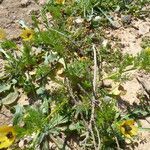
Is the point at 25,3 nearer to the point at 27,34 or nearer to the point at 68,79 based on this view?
the point at 27,34

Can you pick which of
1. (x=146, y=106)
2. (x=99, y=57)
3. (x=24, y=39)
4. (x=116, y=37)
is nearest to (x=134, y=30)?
(x=116, y=37)

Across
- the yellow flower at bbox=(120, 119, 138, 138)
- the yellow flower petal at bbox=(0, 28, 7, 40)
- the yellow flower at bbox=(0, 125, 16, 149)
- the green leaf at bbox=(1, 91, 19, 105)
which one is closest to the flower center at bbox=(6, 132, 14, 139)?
the yellow flower at bbox=(0, 125, 16, 149)

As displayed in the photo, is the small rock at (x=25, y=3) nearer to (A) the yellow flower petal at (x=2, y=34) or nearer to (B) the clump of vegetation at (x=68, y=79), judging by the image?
(B) the clump of vegetation at (x=68, y=79)

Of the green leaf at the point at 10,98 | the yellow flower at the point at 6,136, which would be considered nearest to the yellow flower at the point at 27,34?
the green leaf at the point at 10,98

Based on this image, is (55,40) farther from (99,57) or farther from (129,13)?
(129,13)

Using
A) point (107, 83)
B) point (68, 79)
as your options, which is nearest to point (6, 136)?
point (68, 79)

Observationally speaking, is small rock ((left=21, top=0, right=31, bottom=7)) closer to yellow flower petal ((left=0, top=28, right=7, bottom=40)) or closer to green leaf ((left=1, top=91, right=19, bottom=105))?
yellow flower petal ((left=0, top=28, right=7, bottom=40))
